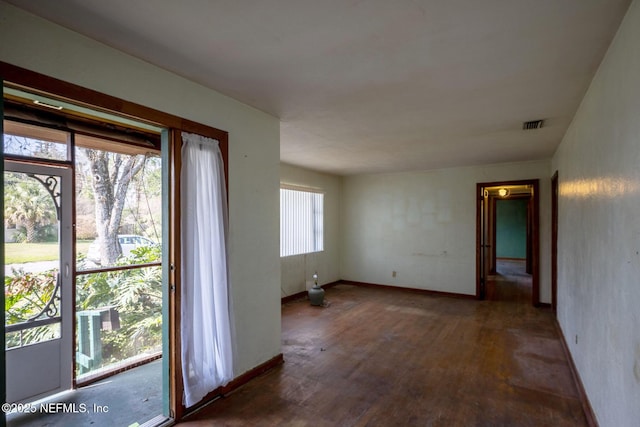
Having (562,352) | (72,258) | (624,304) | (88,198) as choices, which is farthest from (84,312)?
(562,352)

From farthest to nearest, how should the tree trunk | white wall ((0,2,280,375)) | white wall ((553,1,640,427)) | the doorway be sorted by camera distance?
the tree trunk < the doorway < white wall ((0,2,280,375)) < white wall ((553,1,640,427))

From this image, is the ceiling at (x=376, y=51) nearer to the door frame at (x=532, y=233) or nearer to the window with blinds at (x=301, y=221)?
the door frame at (x=532, y=233)

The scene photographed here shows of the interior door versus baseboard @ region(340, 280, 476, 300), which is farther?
baseboard @ region(340, 280, 476, 300)

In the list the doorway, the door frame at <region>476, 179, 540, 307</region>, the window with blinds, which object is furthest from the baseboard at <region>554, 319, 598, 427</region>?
the window with blinds

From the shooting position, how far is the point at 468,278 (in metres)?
6.00

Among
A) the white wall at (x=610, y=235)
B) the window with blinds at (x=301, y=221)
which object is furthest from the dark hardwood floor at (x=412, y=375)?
the window with blinds at (x=301, y=221)

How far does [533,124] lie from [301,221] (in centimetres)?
407

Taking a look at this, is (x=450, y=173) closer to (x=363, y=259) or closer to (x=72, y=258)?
(x=363, y=259)

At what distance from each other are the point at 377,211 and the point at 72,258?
17.9ft

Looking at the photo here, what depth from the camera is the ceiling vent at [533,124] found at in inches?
132

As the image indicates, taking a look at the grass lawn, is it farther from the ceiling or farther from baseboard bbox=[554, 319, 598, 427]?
baseboard bbox=[554, 319, 598, 427]

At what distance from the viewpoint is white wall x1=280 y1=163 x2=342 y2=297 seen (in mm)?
5871

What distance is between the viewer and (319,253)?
22.2 ft

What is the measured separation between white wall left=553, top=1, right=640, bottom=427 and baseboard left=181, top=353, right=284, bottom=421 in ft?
8.34
